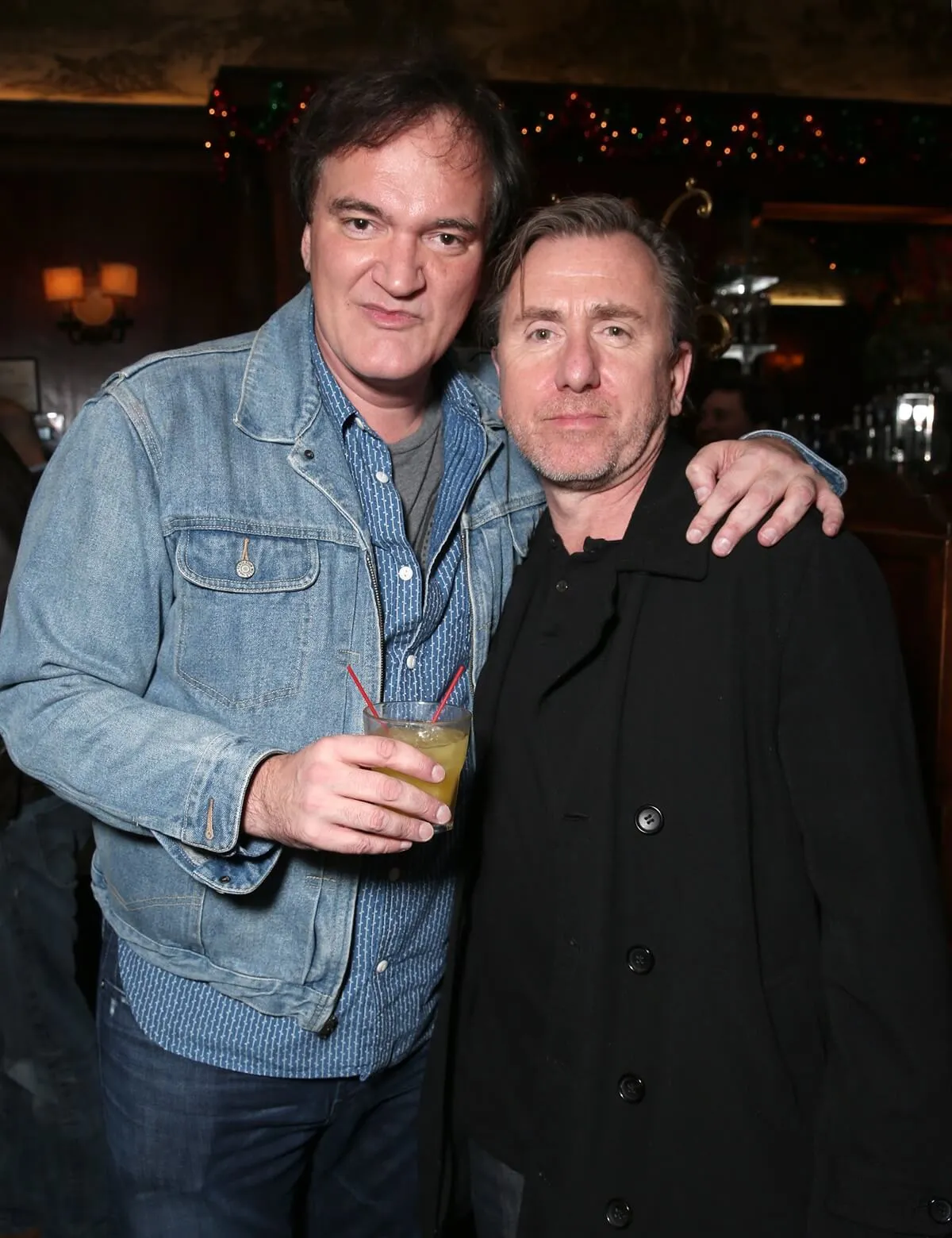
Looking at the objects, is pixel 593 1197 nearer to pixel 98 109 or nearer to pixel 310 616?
pixel 310 616

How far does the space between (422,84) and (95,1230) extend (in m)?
2.16

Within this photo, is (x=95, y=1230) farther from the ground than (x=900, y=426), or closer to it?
closer to it

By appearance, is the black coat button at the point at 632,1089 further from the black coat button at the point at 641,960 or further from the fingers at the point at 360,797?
the fingers at the point at 360,797

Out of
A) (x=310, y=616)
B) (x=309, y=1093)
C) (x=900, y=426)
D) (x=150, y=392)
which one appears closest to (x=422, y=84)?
(x=150, y=392)

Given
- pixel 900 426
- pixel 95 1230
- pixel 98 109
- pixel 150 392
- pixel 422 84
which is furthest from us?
pixel 98 109

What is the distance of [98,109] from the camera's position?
7.22 m

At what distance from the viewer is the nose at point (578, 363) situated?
1714mm

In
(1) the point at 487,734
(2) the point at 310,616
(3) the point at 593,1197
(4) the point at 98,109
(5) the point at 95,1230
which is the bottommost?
(5) the point at 95,1230

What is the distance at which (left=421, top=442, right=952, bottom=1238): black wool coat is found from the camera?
1.40 m

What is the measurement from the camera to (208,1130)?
64.2 inches

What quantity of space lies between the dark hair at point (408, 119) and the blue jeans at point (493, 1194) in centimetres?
139

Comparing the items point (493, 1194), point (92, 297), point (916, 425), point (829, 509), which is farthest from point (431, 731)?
point (92, 297)

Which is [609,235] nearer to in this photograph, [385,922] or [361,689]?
[361,689]

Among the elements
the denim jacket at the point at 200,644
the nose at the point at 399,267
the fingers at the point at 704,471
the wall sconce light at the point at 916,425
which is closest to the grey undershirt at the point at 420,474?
the denim jacket at the point at 200,644
